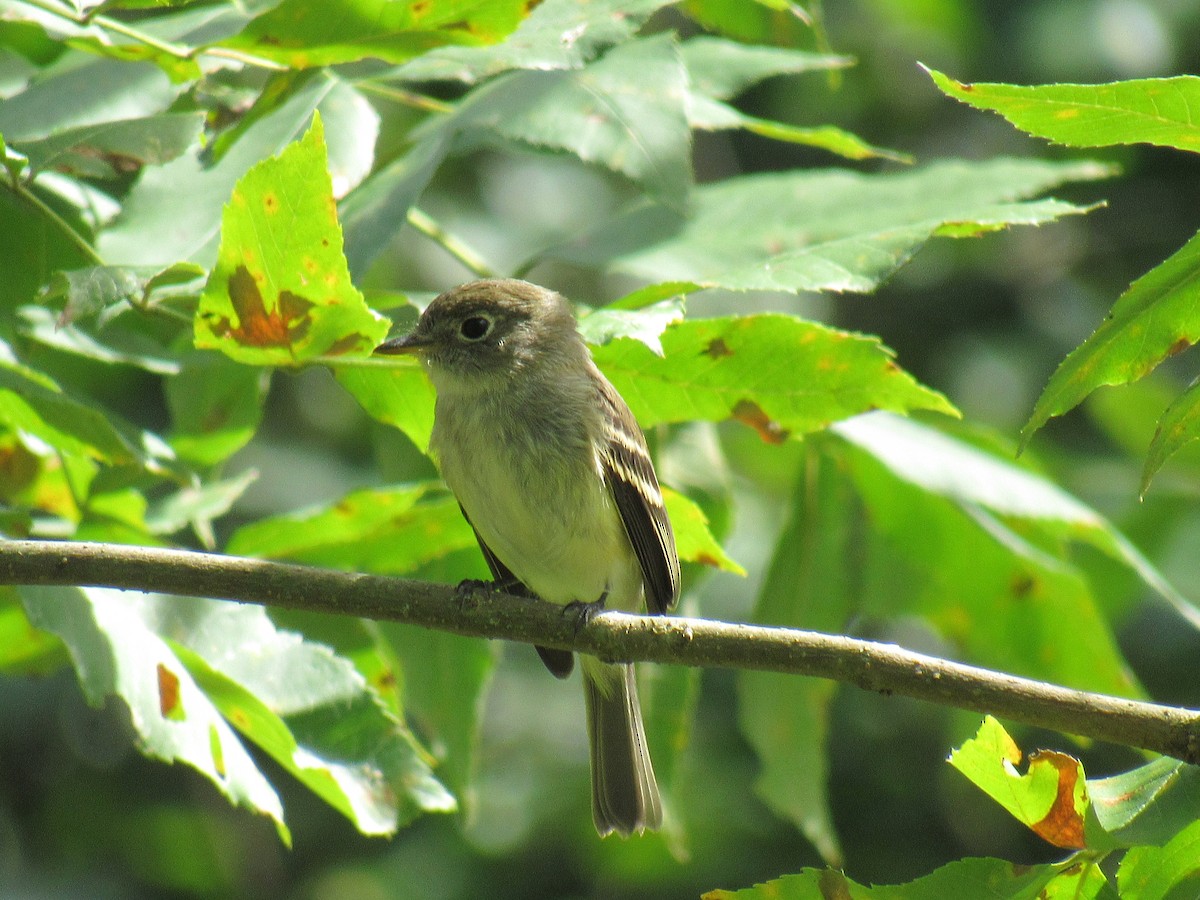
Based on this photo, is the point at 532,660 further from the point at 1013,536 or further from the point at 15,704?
the point at 1013,536

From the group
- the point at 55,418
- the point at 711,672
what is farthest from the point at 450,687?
the point at 711,672

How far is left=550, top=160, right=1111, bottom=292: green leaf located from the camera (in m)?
3.11

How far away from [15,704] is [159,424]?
173 cm

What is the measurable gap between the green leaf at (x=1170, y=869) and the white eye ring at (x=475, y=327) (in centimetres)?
244

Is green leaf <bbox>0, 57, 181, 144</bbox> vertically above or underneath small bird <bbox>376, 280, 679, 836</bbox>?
above

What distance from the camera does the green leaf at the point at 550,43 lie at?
2.61 metres

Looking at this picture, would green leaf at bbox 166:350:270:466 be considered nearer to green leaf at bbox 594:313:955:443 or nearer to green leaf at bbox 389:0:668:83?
green leaf at bbox 389:0:668:83

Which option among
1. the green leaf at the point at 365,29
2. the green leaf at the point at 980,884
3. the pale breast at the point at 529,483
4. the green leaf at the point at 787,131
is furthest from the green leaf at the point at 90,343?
the green leaf at the point at 980,884

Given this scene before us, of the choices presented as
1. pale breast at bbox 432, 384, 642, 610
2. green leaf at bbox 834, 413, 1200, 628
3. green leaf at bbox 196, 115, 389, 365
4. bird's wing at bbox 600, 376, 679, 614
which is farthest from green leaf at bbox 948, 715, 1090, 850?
pale breast at bbox 432, 384, 642, 610

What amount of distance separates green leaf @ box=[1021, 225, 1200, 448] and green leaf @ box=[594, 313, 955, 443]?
522mm

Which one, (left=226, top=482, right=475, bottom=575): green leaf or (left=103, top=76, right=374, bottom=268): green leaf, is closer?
(left=103, top=76, right=374, bottom=268): green leaf

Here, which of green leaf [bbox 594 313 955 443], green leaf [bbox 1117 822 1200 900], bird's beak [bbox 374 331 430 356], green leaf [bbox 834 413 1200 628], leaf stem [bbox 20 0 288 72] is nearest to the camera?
green leaf [bbox 1117 822 1200 900]

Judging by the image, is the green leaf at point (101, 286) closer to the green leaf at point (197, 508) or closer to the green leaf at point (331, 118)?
the green leaf at point (331, 118)

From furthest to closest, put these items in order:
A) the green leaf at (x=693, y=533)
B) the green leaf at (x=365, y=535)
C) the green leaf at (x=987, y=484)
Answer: the green leaf at (x=987, y=484) → the green leaf at (x=365, y=535) → the green leaf at (x=693, y=533)
